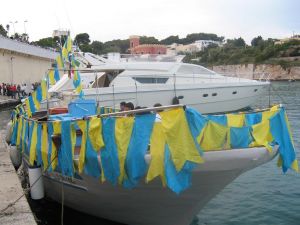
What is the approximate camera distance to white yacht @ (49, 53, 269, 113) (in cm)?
2156

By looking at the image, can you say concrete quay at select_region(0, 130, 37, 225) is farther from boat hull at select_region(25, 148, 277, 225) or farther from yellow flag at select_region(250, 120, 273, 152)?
yellow flag at select_region(250, 120, 273, 152)

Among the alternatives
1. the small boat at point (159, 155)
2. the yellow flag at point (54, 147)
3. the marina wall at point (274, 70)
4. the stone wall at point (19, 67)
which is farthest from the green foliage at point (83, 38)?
the small boat at point (159, 155)

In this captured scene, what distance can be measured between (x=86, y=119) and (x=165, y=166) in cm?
194

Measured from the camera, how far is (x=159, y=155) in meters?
6.22

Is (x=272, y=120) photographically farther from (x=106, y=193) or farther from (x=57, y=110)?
(x=57, y=110)

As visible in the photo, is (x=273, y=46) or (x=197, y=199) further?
Result: (x=273, y=46)

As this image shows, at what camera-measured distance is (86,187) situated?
27.2 feet

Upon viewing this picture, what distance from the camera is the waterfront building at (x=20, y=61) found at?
41.9 metres

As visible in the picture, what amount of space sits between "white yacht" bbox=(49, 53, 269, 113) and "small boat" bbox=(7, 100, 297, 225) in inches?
448

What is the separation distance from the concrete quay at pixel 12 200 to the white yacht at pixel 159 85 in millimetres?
9498

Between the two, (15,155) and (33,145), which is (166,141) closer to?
(33,145)

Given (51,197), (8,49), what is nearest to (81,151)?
(51,197)

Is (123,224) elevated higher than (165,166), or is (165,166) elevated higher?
(165,166)

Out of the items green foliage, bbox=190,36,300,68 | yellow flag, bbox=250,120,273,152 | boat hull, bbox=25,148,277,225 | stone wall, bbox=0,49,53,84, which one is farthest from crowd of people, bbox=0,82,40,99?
green foliage, bbox=190,36,300,68
